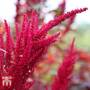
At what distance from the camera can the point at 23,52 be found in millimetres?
1498

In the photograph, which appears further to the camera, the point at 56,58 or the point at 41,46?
the point at 56,58

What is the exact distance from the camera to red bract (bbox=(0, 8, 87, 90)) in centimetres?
149

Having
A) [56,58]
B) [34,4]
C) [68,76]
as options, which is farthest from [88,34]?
[68,76]

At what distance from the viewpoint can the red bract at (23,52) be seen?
1.49 metres

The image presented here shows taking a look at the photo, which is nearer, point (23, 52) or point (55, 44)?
point (23, 52)

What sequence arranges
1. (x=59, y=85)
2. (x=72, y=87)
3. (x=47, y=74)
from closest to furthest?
(x=59, y=85) → (x=72, y=87) → (x=47, y=74)

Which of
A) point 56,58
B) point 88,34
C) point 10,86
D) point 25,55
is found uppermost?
point 88,34

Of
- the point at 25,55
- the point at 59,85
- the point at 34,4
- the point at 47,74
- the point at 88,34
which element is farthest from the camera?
the point at 88,34

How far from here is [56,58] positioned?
17.6 feet

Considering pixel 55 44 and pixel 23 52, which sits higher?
pixel 55 44

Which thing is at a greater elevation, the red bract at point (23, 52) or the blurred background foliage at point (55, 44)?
the blurred background foliage at point (55, 44)

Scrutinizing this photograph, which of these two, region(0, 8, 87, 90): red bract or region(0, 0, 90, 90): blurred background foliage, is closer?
region(0, 8, 87, 90): red bract

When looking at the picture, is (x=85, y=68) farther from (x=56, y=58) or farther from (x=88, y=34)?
(x=88, y=34)

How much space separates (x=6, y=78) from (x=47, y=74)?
10.0 ft
